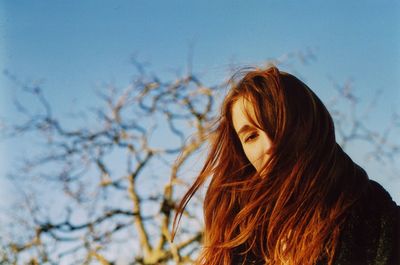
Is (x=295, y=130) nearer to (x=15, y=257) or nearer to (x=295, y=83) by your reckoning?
(x=295, y=83)

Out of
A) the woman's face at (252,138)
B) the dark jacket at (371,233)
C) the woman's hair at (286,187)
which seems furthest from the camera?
the woman's face at (252,138)

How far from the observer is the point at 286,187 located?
5.52ft

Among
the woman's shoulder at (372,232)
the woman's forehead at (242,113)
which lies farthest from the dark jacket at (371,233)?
the woman's forehead at (242,113)

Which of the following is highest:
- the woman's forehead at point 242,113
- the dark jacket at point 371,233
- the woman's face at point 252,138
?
the woman's forehead at point 242,113

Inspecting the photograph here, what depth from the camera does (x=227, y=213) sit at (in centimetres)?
203

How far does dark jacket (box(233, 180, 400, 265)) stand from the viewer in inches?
59.2

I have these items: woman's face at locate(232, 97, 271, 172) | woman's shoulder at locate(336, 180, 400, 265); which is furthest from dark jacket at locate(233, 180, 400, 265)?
woman's face at locate(232, 97, 271, 172)

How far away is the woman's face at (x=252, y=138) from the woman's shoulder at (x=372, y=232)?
356 millimetres

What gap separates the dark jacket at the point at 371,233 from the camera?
4.94ft

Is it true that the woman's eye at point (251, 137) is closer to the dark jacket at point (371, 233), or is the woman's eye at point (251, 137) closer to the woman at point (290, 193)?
the woman at point (290, 193)

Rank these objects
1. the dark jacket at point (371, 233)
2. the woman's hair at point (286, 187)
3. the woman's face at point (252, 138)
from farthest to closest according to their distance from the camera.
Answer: the woman's face at point (252, 138) → the woman's hair at point (286, 187) → the dark jacket at point (371, 233)

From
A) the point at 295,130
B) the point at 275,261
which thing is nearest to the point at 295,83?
the point at 295,130

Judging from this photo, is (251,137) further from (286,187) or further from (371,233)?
(371,233)

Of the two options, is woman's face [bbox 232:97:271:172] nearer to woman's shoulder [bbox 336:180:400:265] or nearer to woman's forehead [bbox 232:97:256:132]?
woman's forehead [bbox 232:97:256:132]
